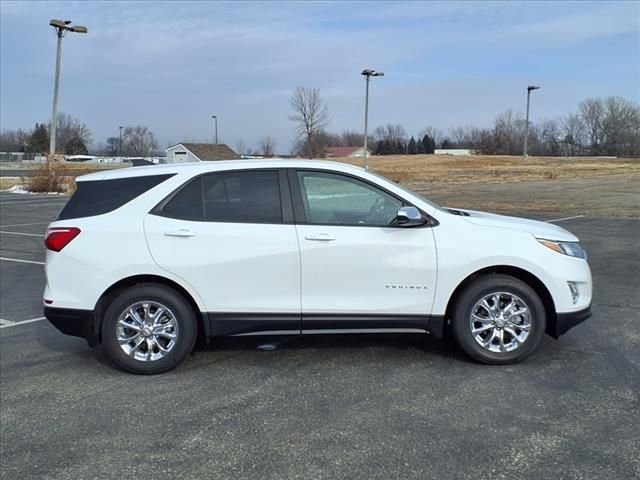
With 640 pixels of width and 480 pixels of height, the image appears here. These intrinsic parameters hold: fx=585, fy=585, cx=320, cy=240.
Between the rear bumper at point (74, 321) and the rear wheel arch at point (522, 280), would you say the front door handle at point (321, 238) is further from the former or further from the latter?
the rear bumper at point (74, 321)

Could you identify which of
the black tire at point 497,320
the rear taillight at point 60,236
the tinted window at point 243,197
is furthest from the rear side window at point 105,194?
the black tire at point 497,320

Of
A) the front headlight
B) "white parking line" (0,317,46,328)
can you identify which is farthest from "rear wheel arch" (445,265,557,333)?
"white parking line" (0,317,46,328)

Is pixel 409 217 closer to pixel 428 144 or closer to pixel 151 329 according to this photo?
pixel 151 329

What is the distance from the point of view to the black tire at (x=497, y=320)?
4668 mm

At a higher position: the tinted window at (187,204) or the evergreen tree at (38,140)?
the evergreen tree at (38,140)

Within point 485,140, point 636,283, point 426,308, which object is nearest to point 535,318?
point 426,308

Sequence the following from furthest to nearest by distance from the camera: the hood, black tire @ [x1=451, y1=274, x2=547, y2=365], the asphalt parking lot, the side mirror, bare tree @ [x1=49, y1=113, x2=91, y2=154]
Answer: bare tree @ [x1=49, y1=113, x2=91, y2=154]
the hood
black tire @ [x1=451, y1=274, x2=547, y2=365]
the side mirror
the asphalt parking lot

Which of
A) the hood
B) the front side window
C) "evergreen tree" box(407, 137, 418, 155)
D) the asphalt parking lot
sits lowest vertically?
the asphalt parking lot

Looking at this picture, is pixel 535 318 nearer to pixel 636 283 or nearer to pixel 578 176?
pixel 636 283

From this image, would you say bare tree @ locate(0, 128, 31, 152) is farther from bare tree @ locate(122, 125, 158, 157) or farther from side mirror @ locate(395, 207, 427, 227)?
side mirror @ locate(395, 207, 427, 227)

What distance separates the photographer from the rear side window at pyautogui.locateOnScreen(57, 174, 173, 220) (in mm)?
4762

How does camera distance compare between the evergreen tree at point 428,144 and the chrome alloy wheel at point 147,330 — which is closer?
the chrome alloy wheel at point 147,330

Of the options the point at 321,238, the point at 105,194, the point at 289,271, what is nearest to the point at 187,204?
the point at 105,194

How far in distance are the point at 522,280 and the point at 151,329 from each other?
3034 mm
